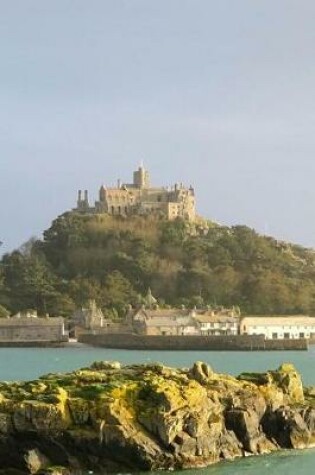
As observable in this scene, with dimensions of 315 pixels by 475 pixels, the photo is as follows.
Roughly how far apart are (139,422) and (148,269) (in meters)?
90.6

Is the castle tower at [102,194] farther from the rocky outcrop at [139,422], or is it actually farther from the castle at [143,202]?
the rocky outcrop at [139,422]

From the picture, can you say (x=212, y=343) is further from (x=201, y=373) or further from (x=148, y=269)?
(x=201, y=373)

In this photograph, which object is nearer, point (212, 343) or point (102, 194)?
point (212, 343)

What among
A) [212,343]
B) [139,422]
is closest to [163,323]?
[212,343]

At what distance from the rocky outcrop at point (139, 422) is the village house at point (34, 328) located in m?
73.2

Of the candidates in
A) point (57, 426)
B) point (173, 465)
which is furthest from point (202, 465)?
point (57, 426)

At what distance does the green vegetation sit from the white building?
8.96 meters

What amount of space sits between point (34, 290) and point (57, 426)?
86488 millimetres

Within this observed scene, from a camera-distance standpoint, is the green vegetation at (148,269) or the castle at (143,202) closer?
the green vegetation at (148,269)

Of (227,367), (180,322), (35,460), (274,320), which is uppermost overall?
(274,320)

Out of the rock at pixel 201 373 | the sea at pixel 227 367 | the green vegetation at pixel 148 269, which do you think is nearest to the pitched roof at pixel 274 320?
the sea at pixel 227 367

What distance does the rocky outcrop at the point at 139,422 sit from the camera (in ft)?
83.6

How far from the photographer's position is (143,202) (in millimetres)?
130875

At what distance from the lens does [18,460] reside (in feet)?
82.0
